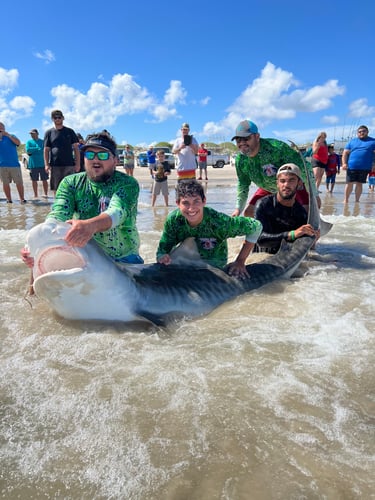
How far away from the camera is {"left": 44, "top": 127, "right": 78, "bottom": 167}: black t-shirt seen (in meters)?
8.61

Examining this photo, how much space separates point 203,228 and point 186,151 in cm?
693

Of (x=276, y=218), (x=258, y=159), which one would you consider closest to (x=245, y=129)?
(x=258, y=159)

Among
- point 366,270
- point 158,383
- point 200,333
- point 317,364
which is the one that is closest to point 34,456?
point 158,383

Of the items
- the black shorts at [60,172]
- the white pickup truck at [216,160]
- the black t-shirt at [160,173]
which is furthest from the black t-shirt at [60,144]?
the white pickup truck at [216,160]

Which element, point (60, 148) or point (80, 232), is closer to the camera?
point (80, 232)

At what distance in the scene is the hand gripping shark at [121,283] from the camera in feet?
8.61

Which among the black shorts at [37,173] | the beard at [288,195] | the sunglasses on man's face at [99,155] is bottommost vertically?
the beard at [288,195]

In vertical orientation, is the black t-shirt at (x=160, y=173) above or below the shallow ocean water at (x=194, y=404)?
above

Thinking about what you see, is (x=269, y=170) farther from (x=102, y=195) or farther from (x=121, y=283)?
(x=121, y=283)

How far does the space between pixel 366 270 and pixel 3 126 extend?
32.8ft

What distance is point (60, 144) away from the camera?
861 cm

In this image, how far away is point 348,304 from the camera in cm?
354

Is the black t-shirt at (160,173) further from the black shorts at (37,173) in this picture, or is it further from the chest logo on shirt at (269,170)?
the chest logo on shirt at (269,170)

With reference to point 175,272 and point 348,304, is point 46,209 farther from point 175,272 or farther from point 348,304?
point 348,304
